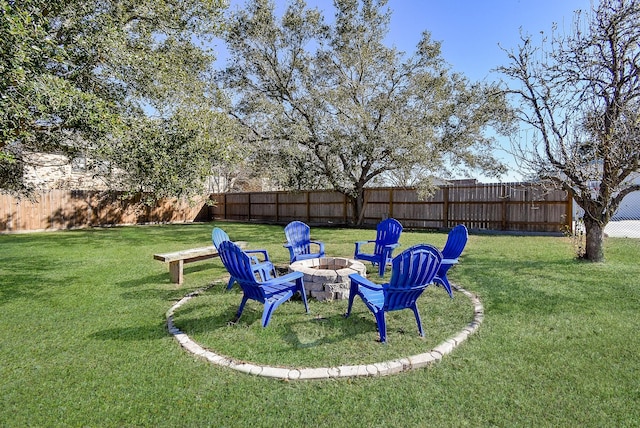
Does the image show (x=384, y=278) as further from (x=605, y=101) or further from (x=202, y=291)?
(x=605, y=101)

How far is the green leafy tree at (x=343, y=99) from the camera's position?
37.2ft

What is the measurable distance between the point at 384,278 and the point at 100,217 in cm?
1552

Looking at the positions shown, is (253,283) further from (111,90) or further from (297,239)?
(111,90)

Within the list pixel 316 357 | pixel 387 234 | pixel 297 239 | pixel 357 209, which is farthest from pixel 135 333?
pixel 357 209

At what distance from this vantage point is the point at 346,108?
37.8 ft

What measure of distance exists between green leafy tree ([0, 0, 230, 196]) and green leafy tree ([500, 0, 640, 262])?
6.26 meters

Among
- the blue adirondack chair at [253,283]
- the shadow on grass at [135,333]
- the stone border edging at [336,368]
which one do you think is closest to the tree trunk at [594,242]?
the stone border edging at [336,368]

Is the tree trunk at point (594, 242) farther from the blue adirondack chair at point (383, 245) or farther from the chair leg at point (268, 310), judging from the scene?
the chair leg at point (268, 310)

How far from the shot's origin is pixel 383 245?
598 cm

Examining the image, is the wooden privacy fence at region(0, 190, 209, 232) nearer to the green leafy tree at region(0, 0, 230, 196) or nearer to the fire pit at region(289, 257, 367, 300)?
the green leafy tree at region(0, 0, 230, 196)

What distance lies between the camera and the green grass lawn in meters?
2.11

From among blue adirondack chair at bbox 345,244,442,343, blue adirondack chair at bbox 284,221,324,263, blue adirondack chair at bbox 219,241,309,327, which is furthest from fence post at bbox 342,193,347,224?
blue adirondack chair at bbox 345,244,442,343

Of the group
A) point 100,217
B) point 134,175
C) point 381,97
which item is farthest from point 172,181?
point 100,217

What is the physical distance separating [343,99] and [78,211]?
12.8 metres
